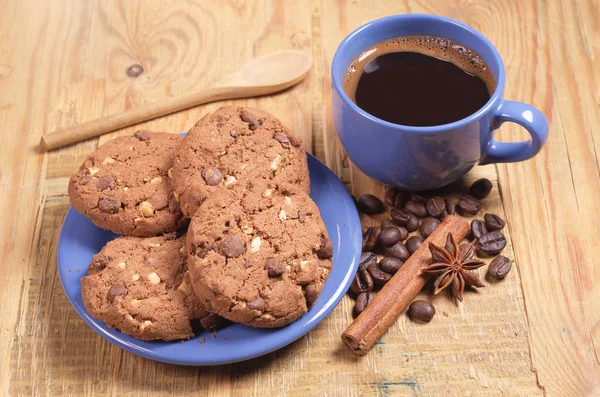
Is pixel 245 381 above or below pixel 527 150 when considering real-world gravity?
below

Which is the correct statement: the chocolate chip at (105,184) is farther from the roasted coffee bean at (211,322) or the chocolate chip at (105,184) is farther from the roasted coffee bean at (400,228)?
the roasted coffee bean at (400,228)

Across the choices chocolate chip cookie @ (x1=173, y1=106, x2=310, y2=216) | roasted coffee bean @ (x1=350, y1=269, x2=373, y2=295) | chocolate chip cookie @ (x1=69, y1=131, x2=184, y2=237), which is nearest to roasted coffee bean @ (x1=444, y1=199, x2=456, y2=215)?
roasted coffee bean @ (x1=350, y1=269, x2=373, y2=295)

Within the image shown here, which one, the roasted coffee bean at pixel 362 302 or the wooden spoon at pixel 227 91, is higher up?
the wooden spoon at pixel 227 91

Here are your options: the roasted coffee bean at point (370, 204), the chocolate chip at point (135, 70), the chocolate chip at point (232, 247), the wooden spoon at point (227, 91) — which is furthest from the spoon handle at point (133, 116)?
the chocolate chip at point (232, 247)

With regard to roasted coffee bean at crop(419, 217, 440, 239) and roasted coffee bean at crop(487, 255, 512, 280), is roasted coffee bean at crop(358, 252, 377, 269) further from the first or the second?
roasted coffee bean at crop(487, 255, 512, 280)

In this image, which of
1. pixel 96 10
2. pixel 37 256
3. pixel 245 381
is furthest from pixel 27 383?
pixel 96 10

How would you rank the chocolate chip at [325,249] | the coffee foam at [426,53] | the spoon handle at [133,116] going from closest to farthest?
the chocolate chip at [325,249]
the coffee foam at [426,53]
the spoon handle at [133,116]

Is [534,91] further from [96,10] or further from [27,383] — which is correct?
[27,383]
